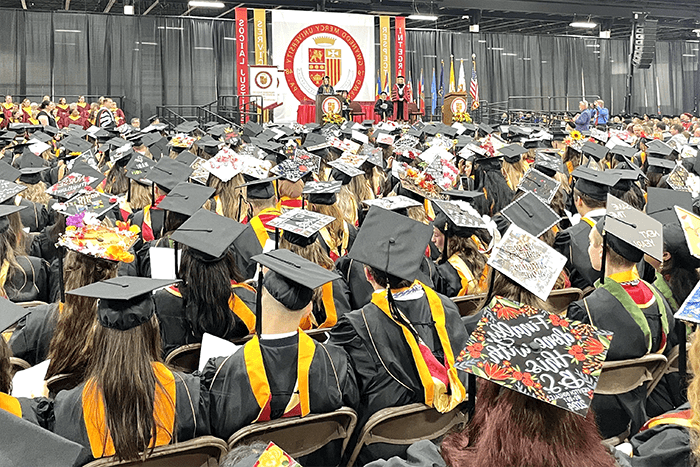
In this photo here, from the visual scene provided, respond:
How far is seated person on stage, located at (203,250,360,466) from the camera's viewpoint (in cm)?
222

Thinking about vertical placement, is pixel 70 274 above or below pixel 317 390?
above

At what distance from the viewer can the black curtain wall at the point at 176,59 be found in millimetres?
21328

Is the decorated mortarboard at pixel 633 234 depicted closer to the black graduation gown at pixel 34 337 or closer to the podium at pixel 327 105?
the black graduation gown at pixel 34 337

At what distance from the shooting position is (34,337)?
2.83 meters

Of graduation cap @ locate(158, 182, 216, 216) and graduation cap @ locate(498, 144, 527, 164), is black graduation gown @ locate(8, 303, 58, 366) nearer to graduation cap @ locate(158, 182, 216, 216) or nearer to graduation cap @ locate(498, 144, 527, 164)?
graduation cap @ locate(158, 182, 216, 216)

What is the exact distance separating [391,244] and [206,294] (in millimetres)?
894

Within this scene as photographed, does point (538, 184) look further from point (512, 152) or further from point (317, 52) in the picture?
point (317, 52)

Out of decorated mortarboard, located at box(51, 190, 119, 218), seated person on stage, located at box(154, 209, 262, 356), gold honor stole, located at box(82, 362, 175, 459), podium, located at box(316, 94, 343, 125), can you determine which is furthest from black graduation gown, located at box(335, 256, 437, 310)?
podium, located at box(316, 94, 343, 125)

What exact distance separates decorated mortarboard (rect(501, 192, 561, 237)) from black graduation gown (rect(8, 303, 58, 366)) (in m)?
2.46

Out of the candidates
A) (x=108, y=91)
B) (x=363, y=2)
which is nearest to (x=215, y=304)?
(x=363, y=2)

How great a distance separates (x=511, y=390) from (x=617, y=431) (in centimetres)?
159

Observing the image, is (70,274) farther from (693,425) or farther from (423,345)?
(693,425)

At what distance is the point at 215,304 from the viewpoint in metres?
2.98

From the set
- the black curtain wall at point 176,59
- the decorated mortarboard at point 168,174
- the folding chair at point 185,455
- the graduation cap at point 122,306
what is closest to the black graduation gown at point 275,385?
the folding chair at point 185,455
